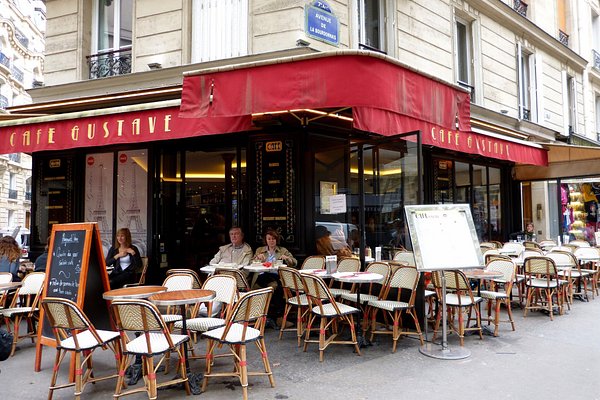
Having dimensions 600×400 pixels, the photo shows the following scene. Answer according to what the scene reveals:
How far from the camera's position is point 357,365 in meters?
4.84

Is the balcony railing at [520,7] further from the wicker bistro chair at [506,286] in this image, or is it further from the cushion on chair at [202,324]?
the cushion on chair at [202,324]

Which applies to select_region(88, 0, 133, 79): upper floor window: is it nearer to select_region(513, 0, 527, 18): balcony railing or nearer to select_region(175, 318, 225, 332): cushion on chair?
select_region(175, 318, 225, 332): cushion on chair

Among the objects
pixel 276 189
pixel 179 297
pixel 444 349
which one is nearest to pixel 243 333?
pixel 179 297

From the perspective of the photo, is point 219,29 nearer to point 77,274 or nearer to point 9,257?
point 9,257

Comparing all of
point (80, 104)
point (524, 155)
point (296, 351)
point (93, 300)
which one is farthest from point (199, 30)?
point (524, 155)

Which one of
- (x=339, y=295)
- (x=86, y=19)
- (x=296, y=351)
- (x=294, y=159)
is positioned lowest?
(x=296, y=351)

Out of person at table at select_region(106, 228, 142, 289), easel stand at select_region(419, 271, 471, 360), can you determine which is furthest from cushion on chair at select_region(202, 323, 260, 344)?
person at table at select_region(106, 228, 142, 289)

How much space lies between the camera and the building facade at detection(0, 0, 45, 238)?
103 feet

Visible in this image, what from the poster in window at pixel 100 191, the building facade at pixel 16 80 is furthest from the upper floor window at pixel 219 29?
the building facade at pixel 16 80

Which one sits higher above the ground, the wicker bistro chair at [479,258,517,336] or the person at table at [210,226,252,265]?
the person at table at [210,226,252,265]

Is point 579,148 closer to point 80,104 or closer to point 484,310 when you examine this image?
point 484,310

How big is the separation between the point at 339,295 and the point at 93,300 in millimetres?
2945

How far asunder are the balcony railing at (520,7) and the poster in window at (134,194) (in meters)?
11.3

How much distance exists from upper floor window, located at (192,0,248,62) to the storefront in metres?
1.40
